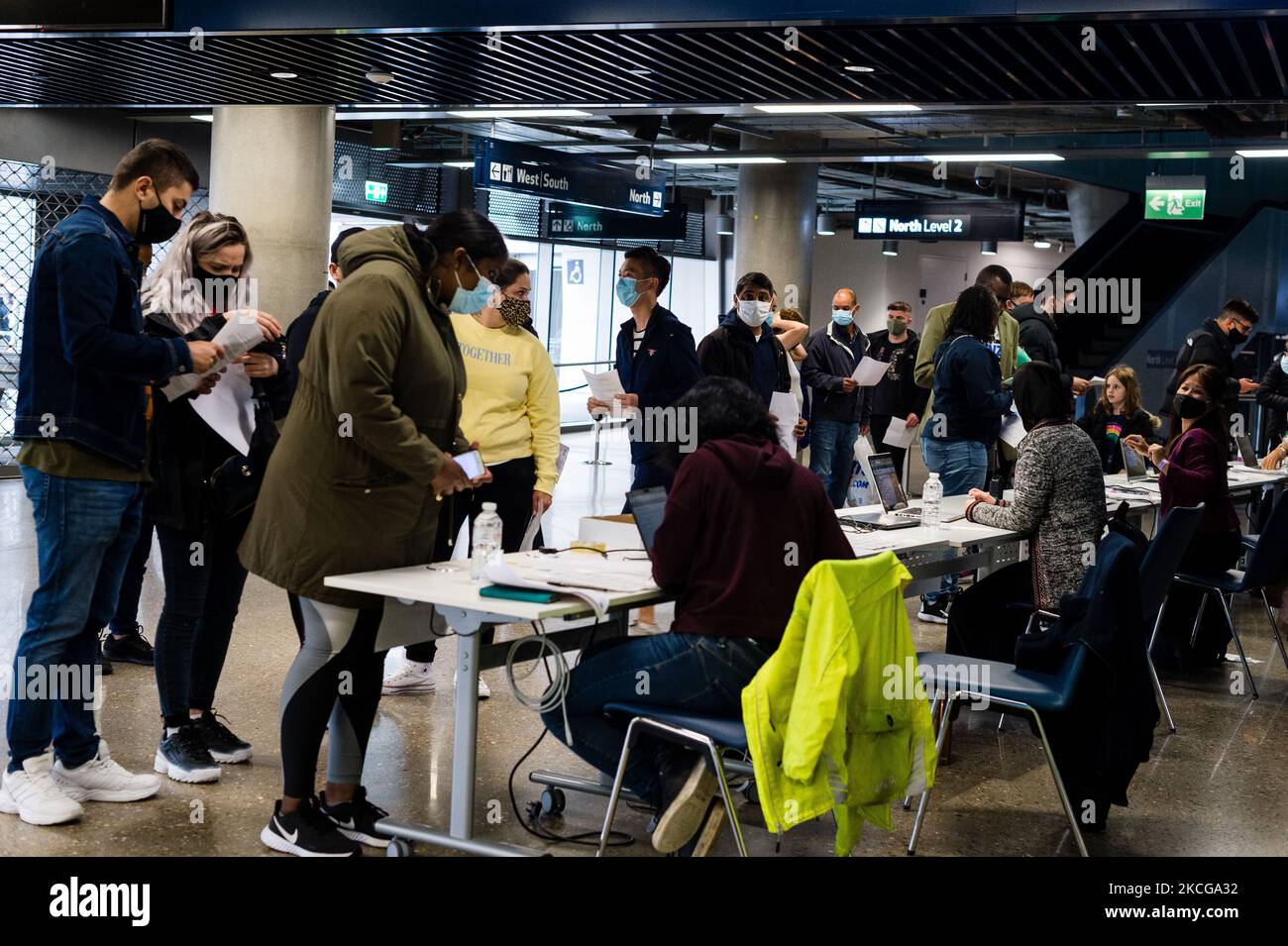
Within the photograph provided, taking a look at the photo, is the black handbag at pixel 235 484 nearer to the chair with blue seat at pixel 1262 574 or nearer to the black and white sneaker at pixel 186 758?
the black and white sneaker at pixel 186 758

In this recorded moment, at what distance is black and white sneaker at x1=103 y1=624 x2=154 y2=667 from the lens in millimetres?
5418

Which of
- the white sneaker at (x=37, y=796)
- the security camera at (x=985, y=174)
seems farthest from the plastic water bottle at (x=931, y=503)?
the security camera at (x=985, y=174)

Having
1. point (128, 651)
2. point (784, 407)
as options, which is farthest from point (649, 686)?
point (784, 407)

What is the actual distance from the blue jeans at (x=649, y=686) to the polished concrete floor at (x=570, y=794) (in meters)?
0.37

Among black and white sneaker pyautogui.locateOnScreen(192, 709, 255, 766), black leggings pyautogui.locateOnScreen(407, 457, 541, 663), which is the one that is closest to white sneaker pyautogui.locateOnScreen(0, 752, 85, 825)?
black and white sneaker pyautogui.locateOnScreen(192, 709, 255, 766)

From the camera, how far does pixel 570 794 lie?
4.24 metres

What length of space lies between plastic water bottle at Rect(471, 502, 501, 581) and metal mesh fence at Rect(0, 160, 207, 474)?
8936 millimetres

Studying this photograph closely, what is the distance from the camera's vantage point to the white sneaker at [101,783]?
382 centimetres

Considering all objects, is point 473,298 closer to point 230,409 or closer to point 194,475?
point 230,409

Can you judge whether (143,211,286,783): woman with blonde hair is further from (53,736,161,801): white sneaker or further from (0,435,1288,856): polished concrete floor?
(0,435,1288,856): polished concrete floor

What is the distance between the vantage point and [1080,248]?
16.3 metres

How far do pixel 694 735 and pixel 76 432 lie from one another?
5.97ft

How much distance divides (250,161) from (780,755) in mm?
6579
